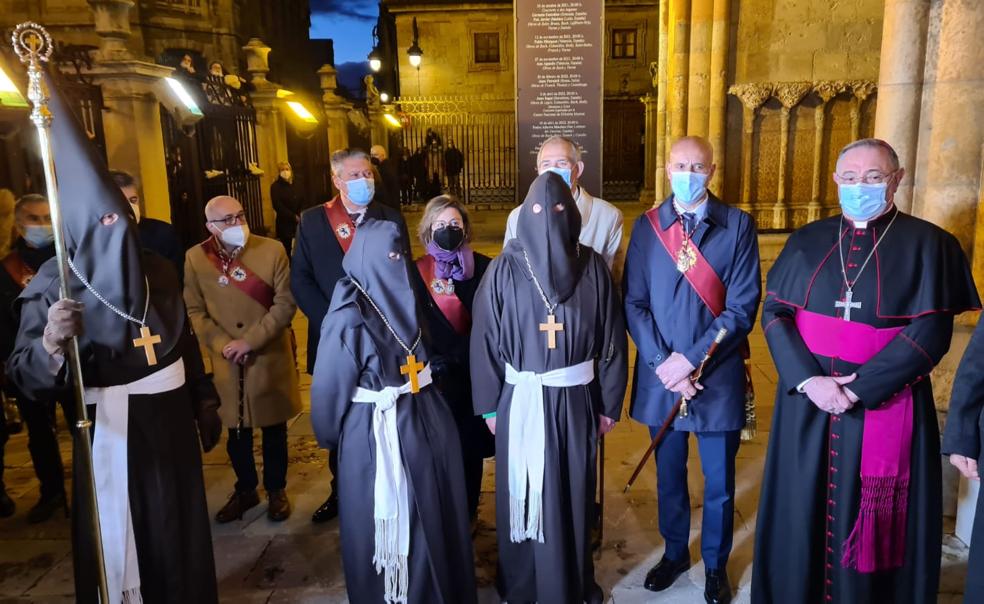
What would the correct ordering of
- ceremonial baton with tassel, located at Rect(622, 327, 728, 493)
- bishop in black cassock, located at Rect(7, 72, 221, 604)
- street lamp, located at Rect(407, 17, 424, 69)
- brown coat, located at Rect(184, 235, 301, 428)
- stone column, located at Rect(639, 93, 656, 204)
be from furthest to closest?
stone column, located at Rect(639, 93, 656, 204) → street lamp, located at Rect(407, 17, 424, 69) → brown coat, located at Rect(184, 235, 301, 428) → ceremonial baton with tassel, located at Rect(622, 327, 728, 493) → bishop in black cassock, located at Rect(7, 72, 221, 604)

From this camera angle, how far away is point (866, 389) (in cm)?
267

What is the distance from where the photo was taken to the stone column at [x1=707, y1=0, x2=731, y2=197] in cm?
929

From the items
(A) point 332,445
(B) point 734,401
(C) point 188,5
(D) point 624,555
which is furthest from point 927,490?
(C) point 188,5

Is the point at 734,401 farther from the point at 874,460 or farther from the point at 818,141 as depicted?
the point at 818,141

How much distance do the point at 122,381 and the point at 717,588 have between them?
274 centimetres

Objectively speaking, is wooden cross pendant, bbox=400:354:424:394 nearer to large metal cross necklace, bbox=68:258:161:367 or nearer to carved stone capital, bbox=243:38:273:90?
large metal cross necklace, bbox=68:258:161:367

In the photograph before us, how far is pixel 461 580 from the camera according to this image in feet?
9.82

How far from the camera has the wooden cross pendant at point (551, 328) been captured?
9.70 feet

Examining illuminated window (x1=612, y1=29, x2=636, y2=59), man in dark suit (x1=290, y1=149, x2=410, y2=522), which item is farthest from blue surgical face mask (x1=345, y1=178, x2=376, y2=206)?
illuminated window (x1=612, y1=29, x2=636, y2=59)

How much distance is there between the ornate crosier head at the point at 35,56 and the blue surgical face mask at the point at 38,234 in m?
1.79

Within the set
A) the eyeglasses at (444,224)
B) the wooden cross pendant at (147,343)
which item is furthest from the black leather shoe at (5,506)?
the eyeglasses at (444,224)

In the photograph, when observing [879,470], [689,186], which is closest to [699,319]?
[689,186]

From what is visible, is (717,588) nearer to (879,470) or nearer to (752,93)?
(879,470)

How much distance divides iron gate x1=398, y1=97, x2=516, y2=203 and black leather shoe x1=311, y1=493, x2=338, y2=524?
49.0 ft
